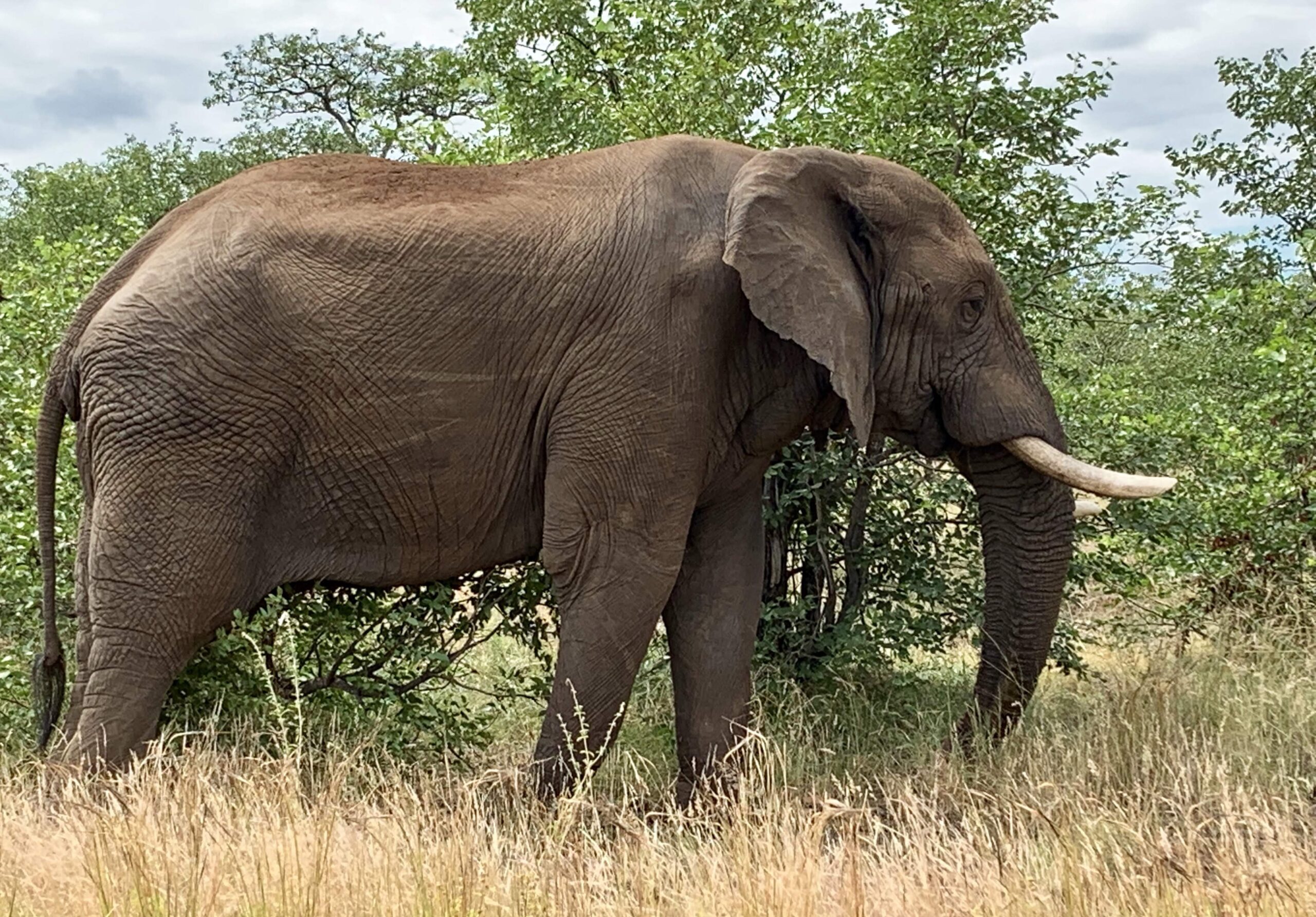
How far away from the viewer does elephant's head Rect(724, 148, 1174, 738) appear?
214 inches

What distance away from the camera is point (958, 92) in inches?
297

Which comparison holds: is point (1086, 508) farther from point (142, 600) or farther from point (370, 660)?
point (142, 600)

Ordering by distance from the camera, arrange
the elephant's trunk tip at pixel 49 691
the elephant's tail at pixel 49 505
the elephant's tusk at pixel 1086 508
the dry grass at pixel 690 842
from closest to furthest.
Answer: the dry grass at pixel 690 842 < the elephant's tail at pixel 49 505 < the elephant's trunk tip at pixel 49 691 < the elephant's tusk at pixel 1086 508

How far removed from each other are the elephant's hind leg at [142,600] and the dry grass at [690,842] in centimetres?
26

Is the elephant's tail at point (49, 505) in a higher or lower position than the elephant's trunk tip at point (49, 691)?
higher

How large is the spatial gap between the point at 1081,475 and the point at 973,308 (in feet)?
2.63

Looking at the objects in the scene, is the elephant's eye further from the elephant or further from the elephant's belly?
the elephant's belly

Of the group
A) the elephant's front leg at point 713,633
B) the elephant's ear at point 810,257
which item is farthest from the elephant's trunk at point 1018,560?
the elephant's front leg at point 713,633

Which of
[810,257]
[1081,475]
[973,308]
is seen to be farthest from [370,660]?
[1081,475]

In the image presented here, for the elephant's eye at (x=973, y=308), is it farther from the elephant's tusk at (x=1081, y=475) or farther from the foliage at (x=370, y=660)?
the foliage at (x=370, y=660)

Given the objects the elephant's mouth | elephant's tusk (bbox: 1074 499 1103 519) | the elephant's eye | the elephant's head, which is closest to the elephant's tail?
the elephant's head

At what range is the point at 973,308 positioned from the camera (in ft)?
19.3

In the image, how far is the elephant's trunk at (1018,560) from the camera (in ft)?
19.7

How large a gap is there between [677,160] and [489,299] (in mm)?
939
